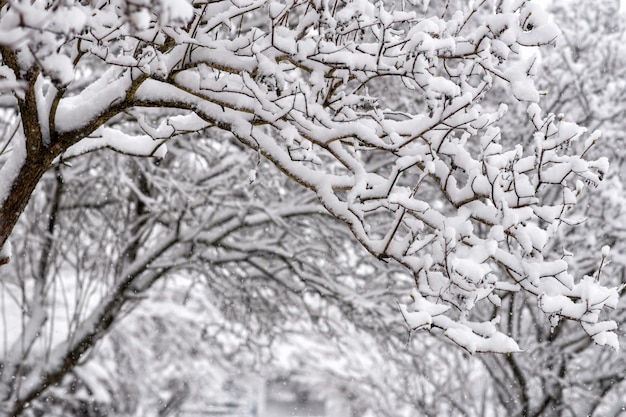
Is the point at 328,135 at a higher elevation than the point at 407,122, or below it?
below

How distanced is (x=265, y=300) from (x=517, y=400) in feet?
9.73

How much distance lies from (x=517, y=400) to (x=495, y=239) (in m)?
4.79

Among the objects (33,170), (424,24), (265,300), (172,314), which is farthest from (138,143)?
(172,314)

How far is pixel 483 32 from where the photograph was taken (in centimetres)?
243

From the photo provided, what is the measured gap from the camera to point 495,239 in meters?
2.33

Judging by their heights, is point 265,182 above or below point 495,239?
above

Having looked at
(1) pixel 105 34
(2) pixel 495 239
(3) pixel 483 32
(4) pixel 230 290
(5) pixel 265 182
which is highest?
(5) pixel 265 182

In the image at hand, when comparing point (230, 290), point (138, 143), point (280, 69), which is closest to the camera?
point (280, 69)

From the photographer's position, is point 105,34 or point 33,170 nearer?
point 105,34

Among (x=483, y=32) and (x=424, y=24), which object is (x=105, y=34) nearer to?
(x=424, y=24)

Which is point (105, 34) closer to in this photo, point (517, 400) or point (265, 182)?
point (265, 182)

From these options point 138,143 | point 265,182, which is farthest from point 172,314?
point 138,143

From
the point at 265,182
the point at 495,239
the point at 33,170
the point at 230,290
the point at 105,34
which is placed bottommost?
the point at 495,239

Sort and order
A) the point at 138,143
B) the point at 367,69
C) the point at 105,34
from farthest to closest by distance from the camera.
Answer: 1. the point at 138,143
2. the point at 367,69
3. the point at 105,34
